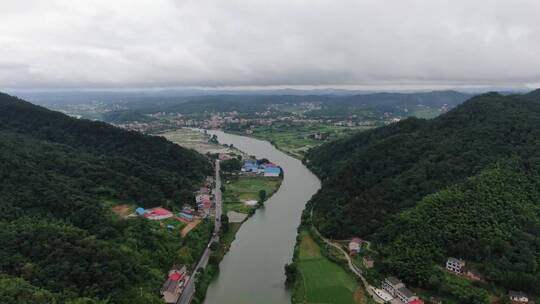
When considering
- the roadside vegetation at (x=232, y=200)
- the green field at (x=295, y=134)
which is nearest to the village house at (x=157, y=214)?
the roadside vegetation at (x=232, y=200)

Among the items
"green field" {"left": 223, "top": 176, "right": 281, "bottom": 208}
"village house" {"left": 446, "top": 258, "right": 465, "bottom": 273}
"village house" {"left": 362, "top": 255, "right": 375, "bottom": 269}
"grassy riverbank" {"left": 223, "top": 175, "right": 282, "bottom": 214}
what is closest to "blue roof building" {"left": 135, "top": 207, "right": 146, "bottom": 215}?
"grassy riverbank" {"left": 223, "top": 175, "right": 282, "bottom": 214}

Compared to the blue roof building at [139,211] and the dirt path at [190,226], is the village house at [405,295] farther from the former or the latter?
the blue roof building at [139,211]

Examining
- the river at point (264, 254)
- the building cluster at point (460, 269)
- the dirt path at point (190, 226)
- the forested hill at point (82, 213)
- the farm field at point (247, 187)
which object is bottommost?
the river at point (264, 254)

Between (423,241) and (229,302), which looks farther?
(423,241)

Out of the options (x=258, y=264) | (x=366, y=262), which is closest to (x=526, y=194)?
(x=366, y=262)

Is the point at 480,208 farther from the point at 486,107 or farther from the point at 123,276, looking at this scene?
the point at 123,276

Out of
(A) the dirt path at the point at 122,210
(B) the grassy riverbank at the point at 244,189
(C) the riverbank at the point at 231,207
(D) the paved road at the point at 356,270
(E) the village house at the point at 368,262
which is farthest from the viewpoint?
(B) the grassy riverbank at the point at 244,189
